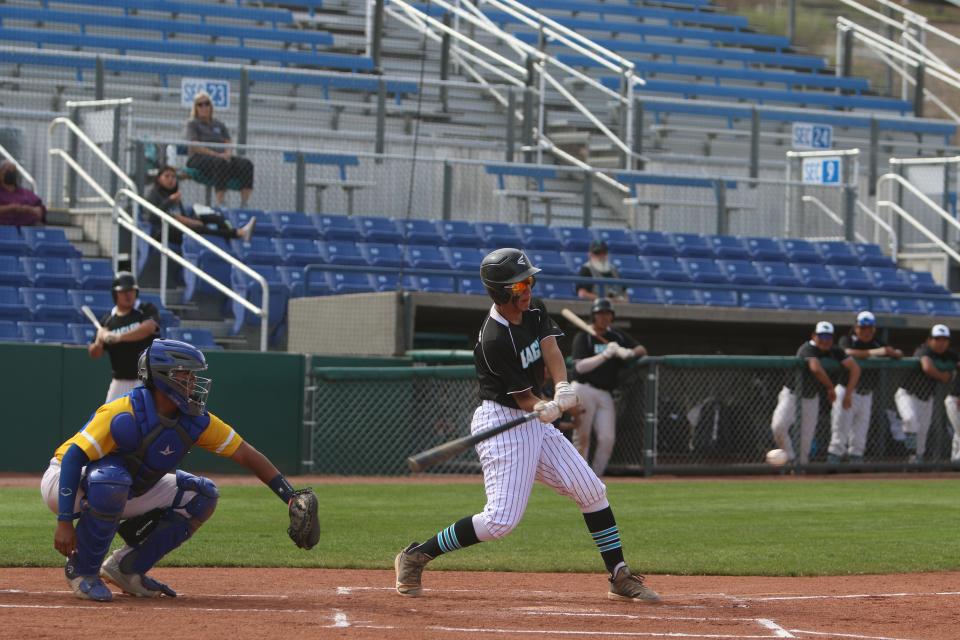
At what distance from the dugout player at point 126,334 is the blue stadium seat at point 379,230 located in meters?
6.38

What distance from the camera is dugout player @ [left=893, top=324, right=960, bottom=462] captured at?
1788cm

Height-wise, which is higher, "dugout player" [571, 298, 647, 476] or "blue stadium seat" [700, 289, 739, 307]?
"blue stadium seat" [700, 289, 739, 307]

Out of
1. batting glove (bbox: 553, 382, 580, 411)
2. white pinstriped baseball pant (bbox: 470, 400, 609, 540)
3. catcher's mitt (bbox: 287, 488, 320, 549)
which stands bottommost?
catcher's mitt (bbox: 287, 488, 320, 549)

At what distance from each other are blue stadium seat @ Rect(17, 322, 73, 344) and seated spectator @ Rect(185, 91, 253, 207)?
11.1ft

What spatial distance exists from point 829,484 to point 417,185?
25.1 ft

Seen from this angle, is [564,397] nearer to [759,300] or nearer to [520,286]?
[520,286]

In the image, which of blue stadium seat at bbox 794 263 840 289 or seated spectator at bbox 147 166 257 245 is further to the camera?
blue stadium seat at bbox 794 263 840 289

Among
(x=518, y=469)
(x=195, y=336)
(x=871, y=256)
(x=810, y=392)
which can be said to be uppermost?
(x=871, y=256)

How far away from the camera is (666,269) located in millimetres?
20812

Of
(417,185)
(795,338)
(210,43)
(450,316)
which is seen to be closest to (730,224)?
(795,338)

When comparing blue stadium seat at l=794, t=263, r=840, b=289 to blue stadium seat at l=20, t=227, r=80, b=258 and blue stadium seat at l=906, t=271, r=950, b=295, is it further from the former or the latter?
blue stadium seat at l=20, t=227, r=80, b=258

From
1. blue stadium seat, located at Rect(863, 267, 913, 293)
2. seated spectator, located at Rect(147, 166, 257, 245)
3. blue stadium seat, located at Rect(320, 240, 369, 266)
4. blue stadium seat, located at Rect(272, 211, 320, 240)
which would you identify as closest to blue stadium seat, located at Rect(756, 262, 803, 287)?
blue stadium seat, located at Rect(863, 267, 913, 293)

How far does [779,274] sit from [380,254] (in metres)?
5.80

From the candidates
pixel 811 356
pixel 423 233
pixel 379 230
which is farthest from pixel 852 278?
pixel 379 230
